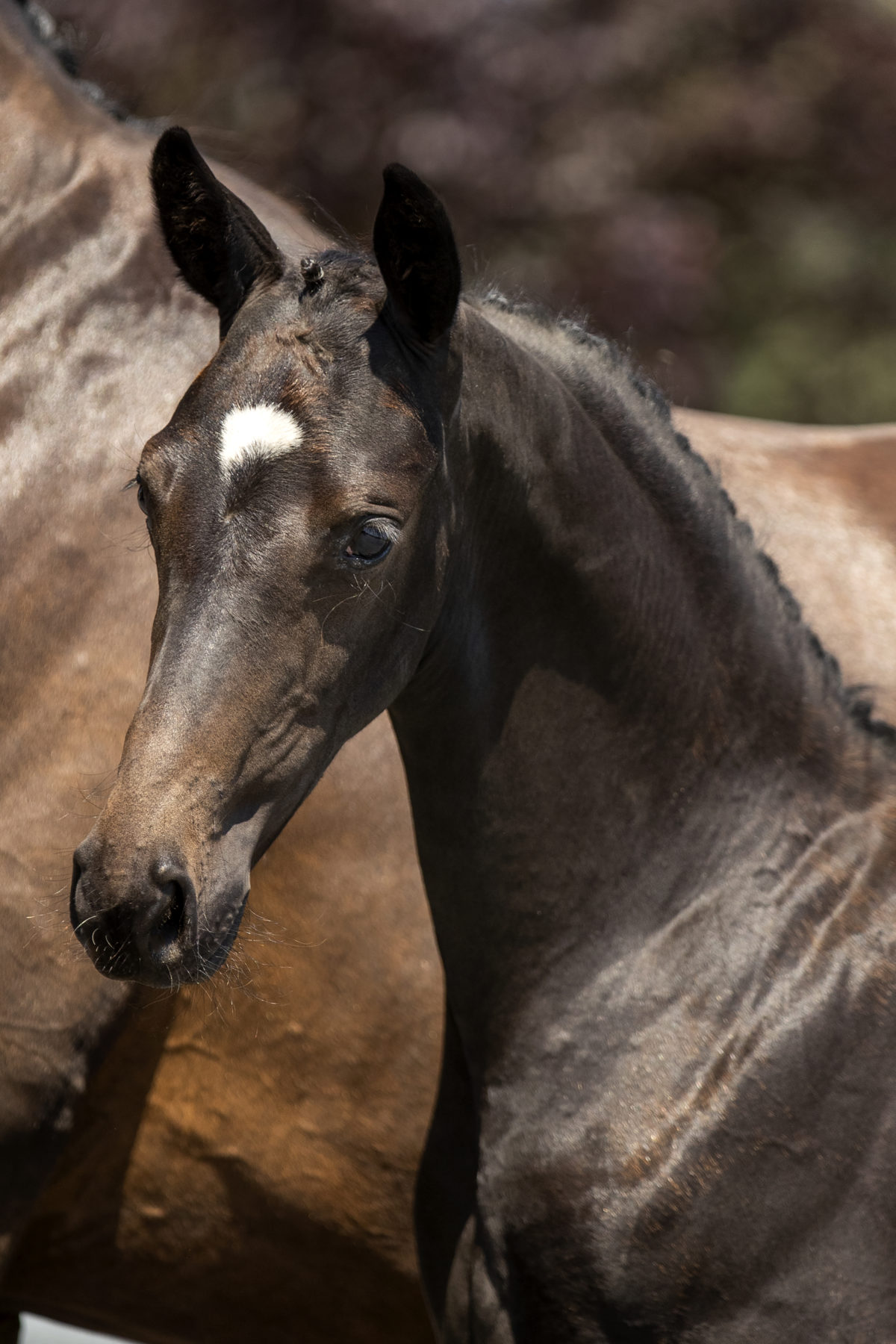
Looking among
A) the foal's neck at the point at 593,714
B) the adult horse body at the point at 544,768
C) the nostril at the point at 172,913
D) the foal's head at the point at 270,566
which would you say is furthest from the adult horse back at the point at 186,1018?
the nostril at the point at 172,913

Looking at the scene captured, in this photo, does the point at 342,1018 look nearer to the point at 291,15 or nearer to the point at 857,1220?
the point at 857,1220

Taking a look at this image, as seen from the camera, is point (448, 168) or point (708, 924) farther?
point (448, 168)

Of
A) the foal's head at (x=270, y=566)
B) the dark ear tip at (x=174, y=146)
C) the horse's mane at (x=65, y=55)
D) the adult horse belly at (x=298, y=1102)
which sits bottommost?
the adult horse belly at (x=298, y=1102)

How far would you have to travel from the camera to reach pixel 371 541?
192 centimetres

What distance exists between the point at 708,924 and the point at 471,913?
0.40m

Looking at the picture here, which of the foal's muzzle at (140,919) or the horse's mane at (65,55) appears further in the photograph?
the horse's mane at (65,55)

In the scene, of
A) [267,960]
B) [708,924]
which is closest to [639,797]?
[708,924]

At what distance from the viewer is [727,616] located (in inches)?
95.4

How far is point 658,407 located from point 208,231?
2.75 ft

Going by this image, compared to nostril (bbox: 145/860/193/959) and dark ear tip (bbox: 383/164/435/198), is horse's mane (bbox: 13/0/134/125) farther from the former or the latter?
nostril (bbox: 145/860/193/959)

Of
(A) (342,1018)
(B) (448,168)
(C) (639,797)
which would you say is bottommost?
(A) (342,1018)

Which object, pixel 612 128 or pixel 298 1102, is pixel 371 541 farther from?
pixel 612 128

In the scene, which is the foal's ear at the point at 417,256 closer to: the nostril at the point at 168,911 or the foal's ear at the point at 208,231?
the foal's ear at the point at 208,231

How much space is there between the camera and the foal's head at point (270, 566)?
5.85 ft
